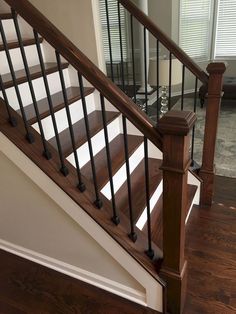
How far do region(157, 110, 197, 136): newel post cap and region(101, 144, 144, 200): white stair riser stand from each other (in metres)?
0.79

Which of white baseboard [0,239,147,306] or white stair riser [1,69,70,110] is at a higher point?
white stair riser [1,69,70,110]

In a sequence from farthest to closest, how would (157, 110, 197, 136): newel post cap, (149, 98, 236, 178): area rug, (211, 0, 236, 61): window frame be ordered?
(211, 0, 236, 61): window frame
(149, 98, 236, 178): area rug
(157, 110, 197, 136): newel post cap

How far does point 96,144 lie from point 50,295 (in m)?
1.04

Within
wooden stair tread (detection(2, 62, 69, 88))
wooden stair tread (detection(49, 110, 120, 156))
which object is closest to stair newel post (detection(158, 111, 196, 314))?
wooden stair tread (detection(49, 110, 120, 156))

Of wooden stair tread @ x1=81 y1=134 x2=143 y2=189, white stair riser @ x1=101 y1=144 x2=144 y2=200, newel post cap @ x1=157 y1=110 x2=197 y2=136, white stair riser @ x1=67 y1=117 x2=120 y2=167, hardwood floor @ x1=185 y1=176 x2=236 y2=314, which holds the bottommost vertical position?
hardwood floor @ x1=185 y1=176 x2=236 y2=314

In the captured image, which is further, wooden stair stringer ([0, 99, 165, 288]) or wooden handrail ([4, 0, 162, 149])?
wooden stair stringer ([0, 99, 165, 288])

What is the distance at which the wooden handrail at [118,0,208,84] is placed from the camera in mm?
1934

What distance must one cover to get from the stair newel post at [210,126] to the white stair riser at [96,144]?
2.40 ft

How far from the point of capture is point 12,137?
4.43 ft

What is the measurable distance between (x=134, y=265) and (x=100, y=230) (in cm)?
26

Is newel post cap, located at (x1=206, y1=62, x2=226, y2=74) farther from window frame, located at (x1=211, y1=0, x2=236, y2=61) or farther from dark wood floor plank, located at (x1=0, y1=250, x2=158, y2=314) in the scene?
window frame, located at (x1=211, y1=0, x2=236, y2=61)

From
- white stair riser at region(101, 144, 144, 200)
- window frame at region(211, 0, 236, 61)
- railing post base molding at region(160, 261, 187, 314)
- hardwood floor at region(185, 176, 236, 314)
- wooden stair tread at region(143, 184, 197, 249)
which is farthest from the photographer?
window frame at region(211, 0, 236, 61)

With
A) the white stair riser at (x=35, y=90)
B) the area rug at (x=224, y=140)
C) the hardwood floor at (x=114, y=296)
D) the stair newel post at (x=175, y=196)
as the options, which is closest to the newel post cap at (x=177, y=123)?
the stair newel post at (x=175, y=196)

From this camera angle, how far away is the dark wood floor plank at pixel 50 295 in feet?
5.04
